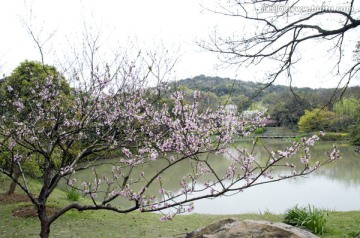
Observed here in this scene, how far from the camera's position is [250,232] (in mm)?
3191

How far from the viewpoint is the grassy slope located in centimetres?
464

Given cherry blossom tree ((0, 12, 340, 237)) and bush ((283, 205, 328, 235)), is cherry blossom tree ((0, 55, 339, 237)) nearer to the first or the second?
cherry blossom tree ((0, 12, 340, 237))

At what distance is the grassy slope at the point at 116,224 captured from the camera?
15.2 ft

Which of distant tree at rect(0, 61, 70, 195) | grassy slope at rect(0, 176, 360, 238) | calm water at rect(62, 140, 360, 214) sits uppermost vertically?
distant tree at rect(0, 61, 70, 195)

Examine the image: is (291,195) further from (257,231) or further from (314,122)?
(314,122)

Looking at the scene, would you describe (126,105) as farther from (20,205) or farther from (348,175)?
(348,175)

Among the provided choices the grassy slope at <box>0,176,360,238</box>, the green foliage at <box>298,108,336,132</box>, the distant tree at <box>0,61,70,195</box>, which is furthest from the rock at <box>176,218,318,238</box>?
the green foliage at <box>298,108,336,132</box>

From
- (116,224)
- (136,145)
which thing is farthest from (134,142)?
(116,224)

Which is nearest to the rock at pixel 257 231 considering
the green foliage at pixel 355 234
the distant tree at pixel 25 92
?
the green foliage at pixel 355 234

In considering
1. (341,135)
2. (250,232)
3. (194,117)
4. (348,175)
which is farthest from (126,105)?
(341,135)

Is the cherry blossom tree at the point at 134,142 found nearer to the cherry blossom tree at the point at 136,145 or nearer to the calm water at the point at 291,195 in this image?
the cherry blossom tree at the point at 136,145

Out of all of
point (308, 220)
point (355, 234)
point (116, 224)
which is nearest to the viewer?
point (355, 234)

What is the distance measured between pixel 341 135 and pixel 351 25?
2485 cm

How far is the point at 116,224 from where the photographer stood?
17.8 ft
